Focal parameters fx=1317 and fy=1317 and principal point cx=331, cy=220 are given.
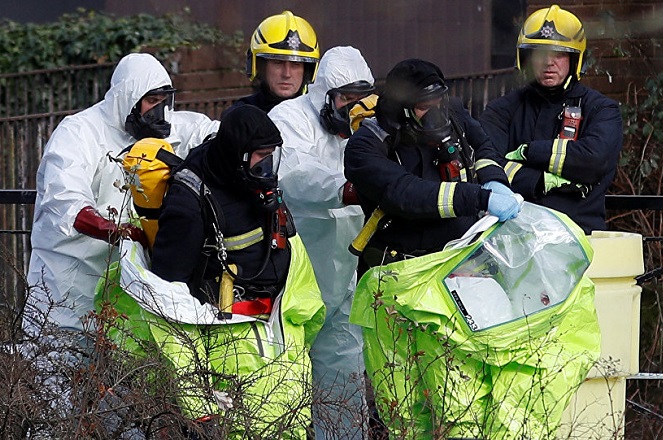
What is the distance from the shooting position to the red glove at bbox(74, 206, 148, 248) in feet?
16.0

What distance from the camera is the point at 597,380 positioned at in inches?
201

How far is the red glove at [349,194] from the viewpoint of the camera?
17.5 feet

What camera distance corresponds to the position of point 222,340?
455 centimetres

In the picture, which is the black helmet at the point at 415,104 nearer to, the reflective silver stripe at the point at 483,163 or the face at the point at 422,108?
→ the face at the point at 422,108

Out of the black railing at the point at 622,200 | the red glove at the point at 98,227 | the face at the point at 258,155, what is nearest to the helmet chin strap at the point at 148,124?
the red glove at the point at 98,227

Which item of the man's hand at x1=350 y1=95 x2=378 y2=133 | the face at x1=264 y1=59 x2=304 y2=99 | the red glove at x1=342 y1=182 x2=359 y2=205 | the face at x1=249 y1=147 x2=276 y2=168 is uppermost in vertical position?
the face at x1=264 y1=59 x2=304 y2=99

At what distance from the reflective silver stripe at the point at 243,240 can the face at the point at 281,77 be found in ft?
5.35

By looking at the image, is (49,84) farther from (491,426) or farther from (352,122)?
(491,426)

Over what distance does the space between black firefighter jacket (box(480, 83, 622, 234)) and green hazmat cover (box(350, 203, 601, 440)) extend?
0.80 meters

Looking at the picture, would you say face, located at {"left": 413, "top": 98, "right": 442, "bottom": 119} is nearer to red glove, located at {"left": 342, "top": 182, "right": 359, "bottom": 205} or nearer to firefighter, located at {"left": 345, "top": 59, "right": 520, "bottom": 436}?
firefighter, located at {"left": 345, "top": 59, "right": 520, "bottom": 436}

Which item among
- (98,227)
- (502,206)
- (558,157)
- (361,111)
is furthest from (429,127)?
(98,227)

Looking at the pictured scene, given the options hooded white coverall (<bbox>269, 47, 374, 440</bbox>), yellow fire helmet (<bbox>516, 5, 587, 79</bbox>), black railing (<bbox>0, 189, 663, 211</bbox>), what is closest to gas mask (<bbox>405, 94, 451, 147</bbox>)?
hooded white coverall (<bbox>269, 47, 374, 440</bbox>)

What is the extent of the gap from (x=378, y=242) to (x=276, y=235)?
39 cm

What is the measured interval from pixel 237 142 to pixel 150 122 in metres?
1.10
